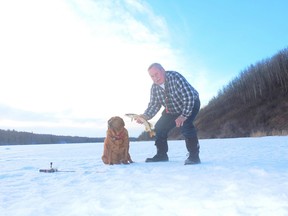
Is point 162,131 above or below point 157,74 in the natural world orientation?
below

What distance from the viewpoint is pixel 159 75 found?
18.8ft

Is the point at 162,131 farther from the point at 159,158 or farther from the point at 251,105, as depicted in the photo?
the point at 251,105

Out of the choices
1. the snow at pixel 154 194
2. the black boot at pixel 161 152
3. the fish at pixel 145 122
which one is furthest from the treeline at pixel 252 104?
the snow at pixel 154 194

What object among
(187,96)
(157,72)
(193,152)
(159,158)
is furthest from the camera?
(159,158)

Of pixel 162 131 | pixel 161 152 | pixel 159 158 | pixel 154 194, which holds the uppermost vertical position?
pixel 162 131

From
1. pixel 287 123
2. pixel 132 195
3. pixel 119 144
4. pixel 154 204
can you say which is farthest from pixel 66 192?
pixel 287 123

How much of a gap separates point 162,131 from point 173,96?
72 cm

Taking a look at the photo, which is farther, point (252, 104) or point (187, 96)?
point (252, 104)

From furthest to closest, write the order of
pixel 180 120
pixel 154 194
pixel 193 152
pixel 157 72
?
pixel 157 72 < pixel 193 152 < pixel 180 120 < pixel 154 194

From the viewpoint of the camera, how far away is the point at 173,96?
5.75m

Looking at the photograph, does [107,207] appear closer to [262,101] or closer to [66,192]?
[66,192]

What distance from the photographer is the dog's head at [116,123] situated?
5.86 meters

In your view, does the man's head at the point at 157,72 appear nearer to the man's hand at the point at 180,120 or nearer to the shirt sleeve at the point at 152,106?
the shirt sleeve at the point at 152,106

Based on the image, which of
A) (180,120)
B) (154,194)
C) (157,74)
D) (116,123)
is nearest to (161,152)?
(116,123)
